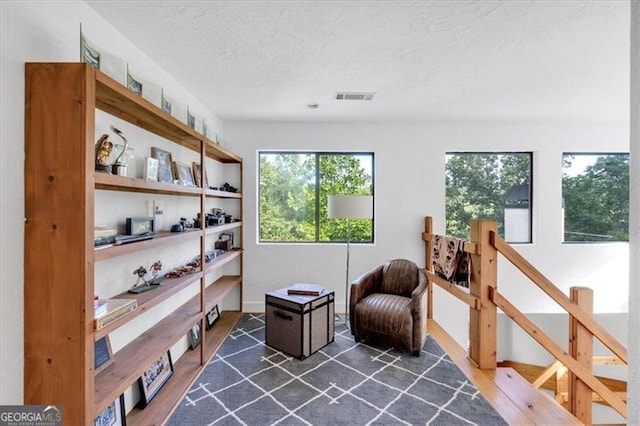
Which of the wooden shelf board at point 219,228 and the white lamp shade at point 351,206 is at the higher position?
the white lamp shade at point 351,206

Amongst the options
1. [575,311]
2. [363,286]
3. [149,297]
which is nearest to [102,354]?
[149,297]

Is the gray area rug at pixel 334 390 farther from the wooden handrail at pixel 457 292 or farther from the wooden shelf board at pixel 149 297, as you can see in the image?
the wooden shelf board at pixel 149 297

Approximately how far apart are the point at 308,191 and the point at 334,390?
2309mm

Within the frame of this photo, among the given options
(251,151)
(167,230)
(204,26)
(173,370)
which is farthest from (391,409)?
(251,151)

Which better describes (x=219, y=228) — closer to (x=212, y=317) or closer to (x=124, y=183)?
(x=212, y=317)

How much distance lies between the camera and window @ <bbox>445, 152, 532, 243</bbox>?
12.2 feet

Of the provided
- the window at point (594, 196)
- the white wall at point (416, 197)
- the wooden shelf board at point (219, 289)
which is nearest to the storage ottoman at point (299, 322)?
the wooden shelf board at point (219, 289)

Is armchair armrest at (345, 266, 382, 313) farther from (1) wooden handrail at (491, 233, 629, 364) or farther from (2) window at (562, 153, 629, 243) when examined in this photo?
(2) window at (562, 153, 629, 243)

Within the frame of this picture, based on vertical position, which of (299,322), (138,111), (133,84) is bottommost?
(299,322)

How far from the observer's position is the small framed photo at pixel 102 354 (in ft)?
4.70

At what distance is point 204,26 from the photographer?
5.54ft

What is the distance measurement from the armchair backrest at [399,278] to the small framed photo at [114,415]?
2.35 metres

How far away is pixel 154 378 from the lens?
199 centimetres

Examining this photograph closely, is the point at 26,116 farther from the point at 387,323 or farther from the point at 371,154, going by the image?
the point at 371,154
